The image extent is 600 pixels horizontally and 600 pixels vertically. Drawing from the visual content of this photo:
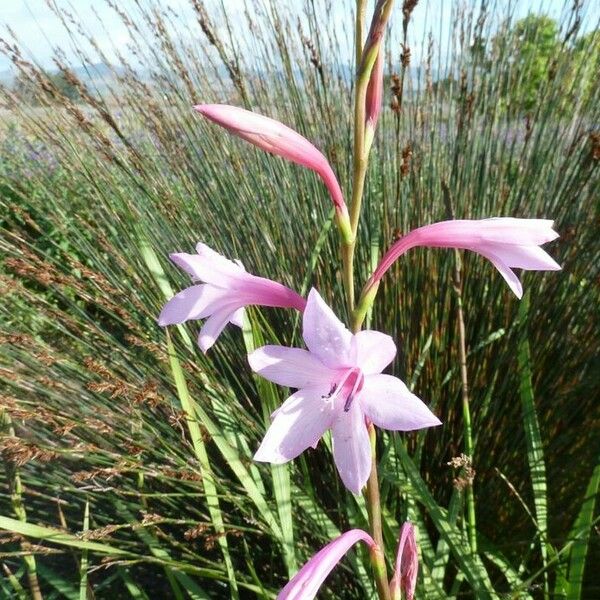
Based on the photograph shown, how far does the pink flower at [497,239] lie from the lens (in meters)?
0.88

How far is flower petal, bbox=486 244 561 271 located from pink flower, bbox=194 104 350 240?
19cm

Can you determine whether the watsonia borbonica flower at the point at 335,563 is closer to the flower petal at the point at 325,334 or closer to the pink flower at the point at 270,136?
the flower petal at the point at 325,334

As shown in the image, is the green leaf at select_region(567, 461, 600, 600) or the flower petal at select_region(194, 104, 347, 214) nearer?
the flower petal at select_region(194, 104, 347, 214)

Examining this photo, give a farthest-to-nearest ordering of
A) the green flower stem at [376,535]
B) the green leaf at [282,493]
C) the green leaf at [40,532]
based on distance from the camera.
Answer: the green leaf at [282,493]
the green leaf at [40,532]
the green flower stem at [376,535]

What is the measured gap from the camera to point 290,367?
83 cm

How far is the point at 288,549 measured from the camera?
4.04ft

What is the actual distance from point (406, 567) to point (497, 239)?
16.5 inches

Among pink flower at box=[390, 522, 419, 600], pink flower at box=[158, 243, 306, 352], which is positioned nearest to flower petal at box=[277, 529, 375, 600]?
pink flower at box=[390, 522, 419, 600]

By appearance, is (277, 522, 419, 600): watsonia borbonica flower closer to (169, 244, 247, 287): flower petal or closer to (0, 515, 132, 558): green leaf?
(169, 244, 247, 287): flower petal

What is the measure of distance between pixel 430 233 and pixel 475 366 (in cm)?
108

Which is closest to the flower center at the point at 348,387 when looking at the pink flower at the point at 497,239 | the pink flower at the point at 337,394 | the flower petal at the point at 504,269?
the pink flower at the point at 337,394

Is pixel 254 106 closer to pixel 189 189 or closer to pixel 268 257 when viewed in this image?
pixel 189 189

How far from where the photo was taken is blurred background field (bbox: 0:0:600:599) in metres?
1.42

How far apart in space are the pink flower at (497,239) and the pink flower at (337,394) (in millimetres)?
112
